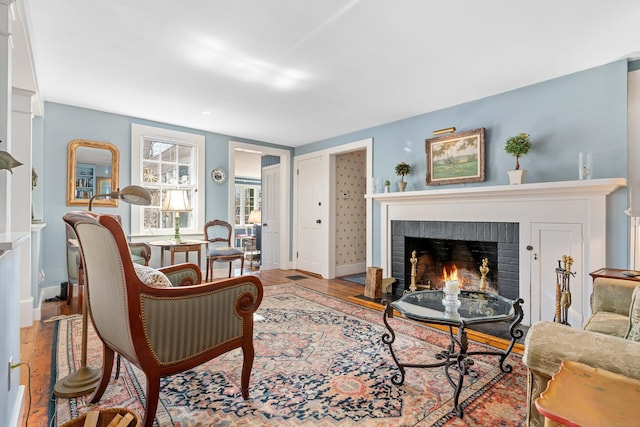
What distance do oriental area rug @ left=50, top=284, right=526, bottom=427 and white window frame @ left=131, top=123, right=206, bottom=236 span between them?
1.84 m

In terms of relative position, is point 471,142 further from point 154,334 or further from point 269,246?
point 269,246

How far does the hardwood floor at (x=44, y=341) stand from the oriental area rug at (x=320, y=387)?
7 cm

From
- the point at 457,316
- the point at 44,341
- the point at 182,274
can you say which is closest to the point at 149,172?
the point at 44,341

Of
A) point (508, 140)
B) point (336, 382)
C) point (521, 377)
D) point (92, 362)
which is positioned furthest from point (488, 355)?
point (92, 362)

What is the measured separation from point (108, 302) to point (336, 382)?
4.41ft

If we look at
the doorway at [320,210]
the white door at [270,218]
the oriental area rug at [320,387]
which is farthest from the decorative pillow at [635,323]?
the white door at [270,218]

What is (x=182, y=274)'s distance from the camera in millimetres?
2301

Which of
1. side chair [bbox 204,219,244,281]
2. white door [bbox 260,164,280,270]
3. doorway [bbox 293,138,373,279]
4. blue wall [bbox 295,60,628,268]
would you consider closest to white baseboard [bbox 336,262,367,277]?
doorway [bbox 293,138,373,279]

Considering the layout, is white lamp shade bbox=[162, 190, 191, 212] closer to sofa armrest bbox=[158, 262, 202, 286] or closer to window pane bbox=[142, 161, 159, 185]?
window pane bbox=[142, 161, 159, 185]

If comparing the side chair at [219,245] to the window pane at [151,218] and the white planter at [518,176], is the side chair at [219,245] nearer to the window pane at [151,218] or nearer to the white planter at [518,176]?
the window pane at [151,218]

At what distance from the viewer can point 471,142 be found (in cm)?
362

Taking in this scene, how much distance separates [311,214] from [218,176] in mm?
1663

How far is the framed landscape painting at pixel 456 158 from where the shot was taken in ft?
11.7

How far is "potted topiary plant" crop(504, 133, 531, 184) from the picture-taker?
308 cm
